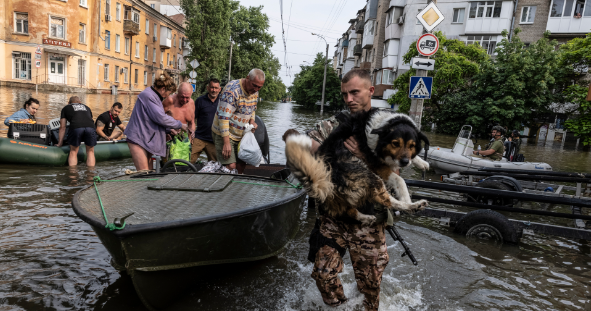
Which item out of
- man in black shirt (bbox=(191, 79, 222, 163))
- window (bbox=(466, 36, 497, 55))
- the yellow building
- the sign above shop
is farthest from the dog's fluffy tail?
the sign above shop

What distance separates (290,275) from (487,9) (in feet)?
116

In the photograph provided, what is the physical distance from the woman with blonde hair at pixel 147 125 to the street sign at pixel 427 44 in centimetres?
667

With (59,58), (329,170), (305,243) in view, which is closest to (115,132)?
(305,243)

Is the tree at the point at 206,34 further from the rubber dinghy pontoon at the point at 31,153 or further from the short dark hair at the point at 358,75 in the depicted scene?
the short dark hair at the point at 358,75

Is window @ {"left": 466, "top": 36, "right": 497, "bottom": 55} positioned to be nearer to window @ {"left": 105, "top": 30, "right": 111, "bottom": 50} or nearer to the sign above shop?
window @ {"left": 105, "top": 30, "right": 111, "bottom": 50}

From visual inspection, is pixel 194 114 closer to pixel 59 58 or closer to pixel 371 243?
pixel 371 243

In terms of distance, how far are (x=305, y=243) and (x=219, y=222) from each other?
2.56 meters

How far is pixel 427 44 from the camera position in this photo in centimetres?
921

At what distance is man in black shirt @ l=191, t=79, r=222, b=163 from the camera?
22.6 ft

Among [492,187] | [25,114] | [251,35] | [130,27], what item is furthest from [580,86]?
[130,27]

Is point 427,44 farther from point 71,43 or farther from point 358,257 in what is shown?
point 71,43

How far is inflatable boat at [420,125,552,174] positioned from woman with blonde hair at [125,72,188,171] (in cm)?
847

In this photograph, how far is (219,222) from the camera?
300cm

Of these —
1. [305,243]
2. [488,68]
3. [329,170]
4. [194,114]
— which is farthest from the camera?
[488,68]
